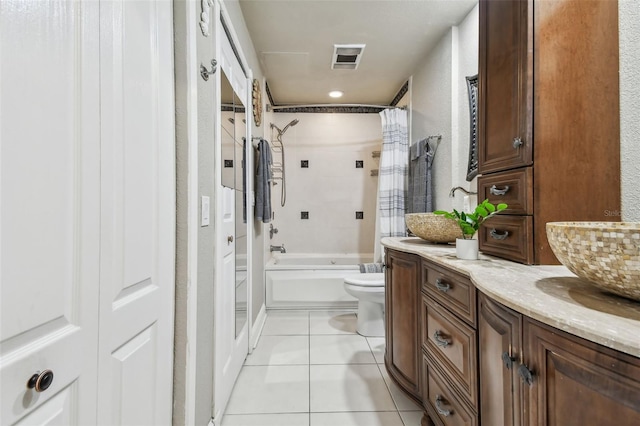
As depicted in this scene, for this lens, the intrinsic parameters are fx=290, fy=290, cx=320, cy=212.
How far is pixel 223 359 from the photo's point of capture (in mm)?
1538

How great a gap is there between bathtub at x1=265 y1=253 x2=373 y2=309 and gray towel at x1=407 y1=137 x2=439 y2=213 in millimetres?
979

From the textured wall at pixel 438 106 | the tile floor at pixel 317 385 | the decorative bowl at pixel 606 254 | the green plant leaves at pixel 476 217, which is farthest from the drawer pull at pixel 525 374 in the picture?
the textured wall at pixel 438 106

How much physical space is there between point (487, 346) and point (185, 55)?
140cm

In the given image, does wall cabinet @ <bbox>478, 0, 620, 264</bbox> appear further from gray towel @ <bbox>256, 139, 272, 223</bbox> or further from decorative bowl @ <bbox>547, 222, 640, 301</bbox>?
gray towel @ <bbox>256, 139, 272, 223</bbox>

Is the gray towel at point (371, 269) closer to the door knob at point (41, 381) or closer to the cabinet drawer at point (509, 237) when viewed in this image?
the cabinet drawer at point (509, 237)

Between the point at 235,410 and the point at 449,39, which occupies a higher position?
the point at 449,39

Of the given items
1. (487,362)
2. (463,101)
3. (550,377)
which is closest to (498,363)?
(487,362)

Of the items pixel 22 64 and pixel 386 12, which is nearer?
pixel 22 64

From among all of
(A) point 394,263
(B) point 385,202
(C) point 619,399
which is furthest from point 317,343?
(C) point 619,399

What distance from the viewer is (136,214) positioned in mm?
827

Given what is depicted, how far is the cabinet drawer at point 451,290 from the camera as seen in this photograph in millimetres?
1018

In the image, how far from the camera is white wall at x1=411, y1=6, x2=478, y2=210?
2010 mm

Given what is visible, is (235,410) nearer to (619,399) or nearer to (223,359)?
(223,359)

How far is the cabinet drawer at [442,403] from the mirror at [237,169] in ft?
3.71
